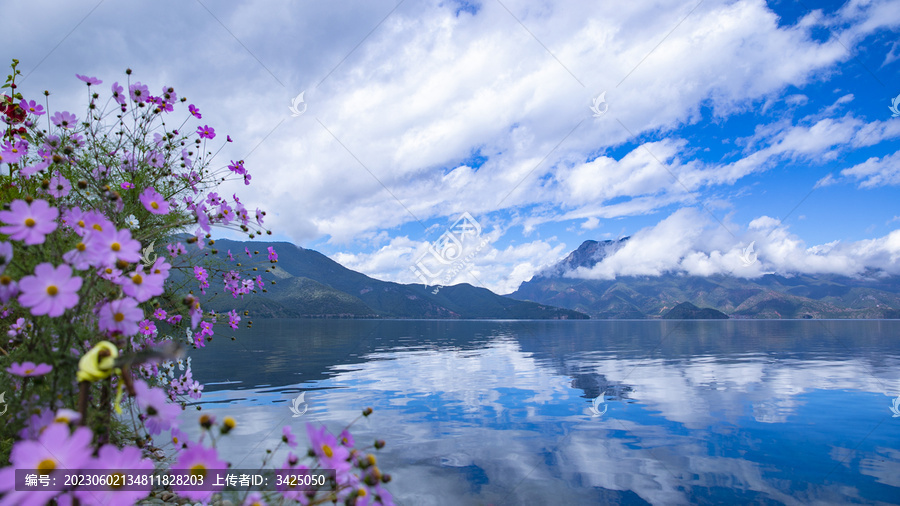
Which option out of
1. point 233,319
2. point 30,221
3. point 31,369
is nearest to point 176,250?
point 233,319

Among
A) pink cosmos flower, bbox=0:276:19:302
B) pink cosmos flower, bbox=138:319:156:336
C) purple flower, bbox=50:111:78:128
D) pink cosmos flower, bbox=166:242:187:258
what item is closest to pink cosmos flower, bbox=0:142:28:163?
purple flower, bbox=50:111:78:128

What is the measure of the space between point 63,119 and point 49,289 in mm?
4199

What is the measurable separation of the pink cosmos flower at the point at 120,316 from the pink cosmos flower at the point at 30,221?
0.45m

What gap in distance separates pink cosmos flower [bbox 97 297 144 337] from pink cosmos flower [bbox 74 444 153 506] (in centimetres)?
65

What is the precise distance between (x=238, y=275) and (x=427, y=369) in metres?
23.3

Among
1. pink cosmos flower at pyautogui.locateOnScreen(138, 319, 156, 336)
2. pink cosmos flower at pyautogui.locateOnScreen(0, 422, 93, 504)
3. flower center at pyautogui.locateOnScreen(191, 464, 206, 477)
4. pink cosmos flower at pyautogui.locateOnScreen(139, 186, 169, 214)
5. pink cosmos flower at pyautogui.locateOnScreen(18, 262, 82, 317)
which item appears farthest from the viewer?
pink cosmos flower at pyautogui.locateOnScreen(138, 319, 156, 336)

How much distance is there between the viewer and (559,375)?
26.0 m

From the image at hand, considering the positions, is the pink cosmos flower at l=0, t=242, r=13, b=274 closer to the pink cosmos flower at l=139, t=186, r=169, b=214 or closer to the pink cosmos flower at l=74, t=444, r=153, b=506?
the pink cosmos flower at l=139, t=186, r=169, b=214

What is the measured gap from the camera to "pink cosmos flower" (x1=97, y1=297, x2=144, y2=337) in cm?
203

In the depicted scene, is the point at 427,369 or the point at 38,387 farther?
the point at 427,369

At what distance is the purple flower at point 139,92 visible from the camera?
5.00 meters

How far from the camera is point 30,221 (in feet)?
6.95

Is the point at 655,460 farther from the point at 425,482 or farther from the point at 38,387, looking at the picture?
the point at 38,387

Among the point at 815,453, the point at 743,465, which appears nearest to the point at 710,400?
the point at 815,453
